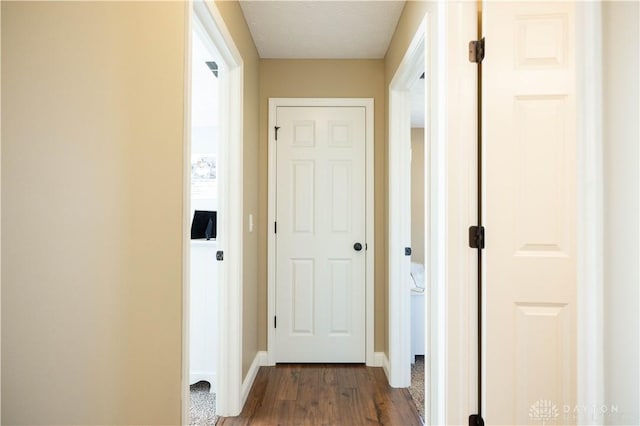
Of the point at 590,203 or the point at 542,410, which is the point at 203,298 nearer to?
the point at 542,410

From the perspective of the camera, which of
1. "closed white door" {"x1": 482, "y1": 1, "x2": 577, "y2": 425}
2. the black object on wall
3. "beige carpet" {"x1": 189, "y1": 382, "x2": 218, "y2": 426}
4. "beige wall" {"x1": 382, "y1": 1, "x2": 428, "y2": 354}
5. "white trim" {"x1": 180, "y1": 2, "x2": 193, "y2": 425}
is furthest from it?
the black object on wall

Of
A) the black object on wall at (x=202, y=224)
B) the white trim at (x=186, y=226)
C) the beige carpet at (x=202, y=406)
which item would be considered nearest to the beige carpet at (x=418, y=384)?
the beige carpet at (x=202, y=406)

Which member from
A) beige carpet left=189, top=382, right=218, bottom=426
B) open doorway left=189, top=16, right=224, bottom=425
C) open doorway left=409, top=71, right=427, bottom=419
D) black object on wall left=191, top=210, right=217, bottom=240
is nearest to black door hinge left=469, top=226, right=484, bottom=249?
open doorway left=409, top=71, right=427, bottom=419

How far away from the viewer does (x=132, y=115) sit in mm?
930

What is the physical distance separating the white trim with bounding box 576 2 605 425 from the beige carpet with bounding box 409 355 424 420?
1.63 metres

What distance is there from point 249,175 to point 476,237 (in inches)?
61.7

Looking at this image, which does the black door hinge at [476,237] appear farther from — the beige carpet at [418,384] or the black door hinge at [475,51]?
the beige carpet at [418,384]

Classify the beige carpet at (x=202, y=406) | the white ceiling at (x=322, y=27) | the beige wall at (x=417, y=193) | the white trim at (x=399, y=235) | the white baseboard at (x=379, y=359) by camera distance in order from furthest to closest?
1. the beige wall at (x=417, y=193)
2. the white baseboard at (x=379, y=359)
3. the white trim at (x=399, y=235)
4. the white ceiling at (x=322, y=27)
5. the beige carpet at (x=202, y=406)

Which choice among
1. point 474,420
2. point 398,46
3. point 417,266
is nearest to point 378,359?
point 417,266

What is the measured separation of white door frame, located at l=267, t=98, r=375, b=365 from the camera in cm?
270

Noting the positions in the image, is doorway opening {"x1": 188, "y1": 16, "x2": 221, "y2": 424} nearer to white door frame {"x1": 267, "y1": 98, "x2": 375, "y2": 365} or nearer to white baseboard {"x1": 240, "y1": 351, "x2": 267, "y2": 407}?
white baseboard {"x1": 240, "y1": 351, "x2": 267, "y2": 407}

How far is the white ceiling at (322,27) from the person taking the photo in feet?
6.83

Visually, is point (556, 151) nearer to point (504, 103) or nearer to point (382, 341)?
point (504, 103)

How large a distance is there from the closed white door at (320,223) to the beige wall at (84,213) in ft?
5.44
